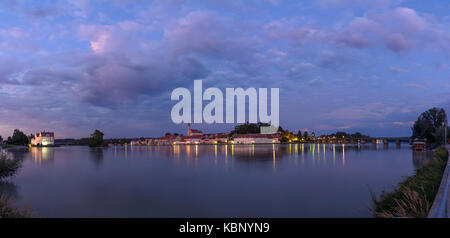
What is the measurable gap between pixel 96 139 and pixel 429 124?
81.4m

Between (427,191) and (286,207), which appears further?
(286,207)

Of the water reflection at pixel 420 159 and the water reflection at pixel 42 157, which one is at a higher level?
→ the water reflection at pixel 420 159

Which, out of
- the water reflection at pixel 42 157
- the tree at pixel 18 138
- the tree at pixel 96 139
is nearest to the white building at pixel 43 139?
the tree at pixel 18 138

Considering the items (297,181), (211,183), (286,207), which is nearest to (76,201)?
(211,183)

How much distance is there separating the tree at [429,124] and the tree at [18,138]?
118m

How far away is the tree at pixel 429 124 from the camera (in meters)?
49.1

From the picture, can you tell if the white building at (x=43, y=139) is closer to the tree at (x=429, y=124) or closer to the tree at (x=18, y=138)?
Answer: the tree at (x=18, y=138)

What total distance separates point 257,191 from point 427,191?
6.27m

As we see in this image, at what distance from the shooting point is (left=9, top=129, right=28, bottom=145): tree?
9744 cm

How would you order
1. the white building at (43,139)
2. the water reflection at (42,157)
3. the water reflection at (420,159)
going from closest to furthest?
the water reflection at (420,159) < the water reflection at (42,157) < the white building at (43,139)

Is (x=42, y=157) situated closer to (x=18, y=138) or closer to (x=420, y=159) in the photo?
(x=420, y=159)
